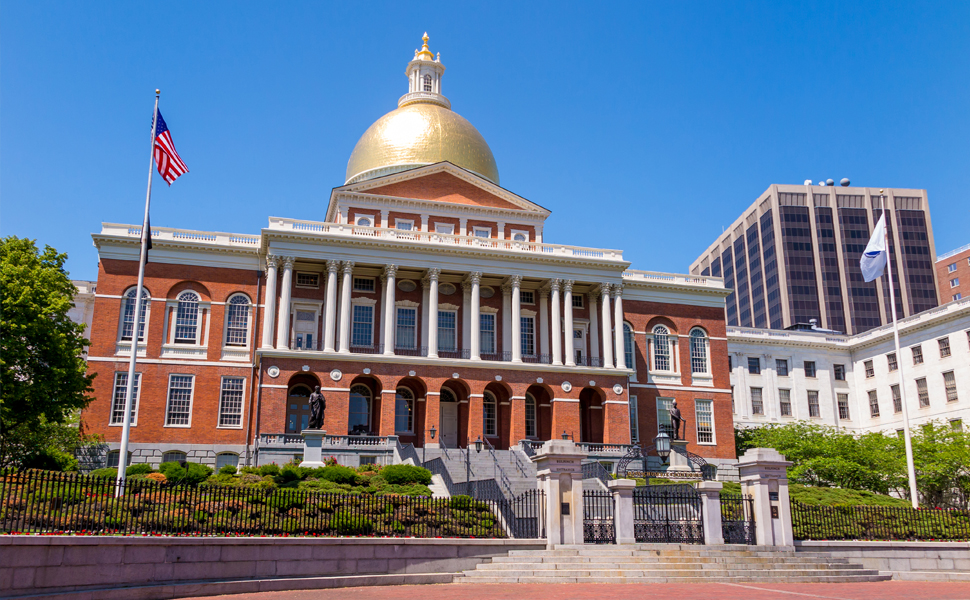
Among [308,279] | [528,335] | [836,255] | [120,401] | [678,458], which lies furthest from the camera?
[836,255]

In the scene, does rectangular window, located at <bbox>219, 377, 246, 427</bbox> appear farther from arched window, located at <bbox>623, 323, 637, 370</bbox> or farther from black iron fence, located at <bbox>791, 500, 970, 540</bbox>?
black iron fence, located at <bbox>791, 500, 970, 540</bbox>

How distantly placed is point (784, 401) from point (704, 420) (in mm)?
17013

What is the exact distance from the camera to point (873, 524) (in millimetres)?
24422

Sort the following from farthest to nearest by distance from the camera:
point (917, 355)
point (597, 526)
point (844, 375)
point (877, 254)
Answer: point (844, 375)
point (917, 355)
point (877, 254)
point (597, 526)

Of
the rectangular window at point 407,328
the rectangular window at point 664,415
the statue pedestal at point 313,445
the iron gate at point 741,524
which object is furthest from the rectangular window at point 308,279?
the iron gate at point 741,524

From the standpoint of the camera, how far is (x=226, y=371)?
156ft

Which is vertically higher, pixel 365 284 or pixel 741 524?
pixel 365 284

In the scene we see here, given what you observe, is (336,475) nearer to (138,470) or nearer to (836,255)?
(138,470)

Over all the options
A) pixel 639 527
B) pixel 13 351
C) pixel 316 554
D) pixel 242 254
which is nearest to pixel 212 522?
pixel 316 554

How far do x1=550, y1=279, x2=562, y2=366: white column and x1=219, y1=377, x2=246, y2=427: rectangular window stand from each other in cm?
1801

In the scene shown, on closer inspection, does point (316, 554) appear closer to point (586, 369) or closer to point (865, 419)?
point (586, 369)

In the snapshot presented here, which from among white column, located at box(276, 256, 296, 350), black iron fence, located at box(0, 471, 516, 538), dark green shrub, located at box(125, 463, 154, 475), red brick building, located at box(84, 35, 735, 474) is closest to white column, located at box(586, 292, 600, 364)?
red brick building, located at box(84, 35, 735, 474)

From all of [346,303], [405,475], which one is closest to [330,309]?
[346,303]

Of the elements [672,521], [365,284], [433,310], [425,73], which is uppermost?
[425,73]
